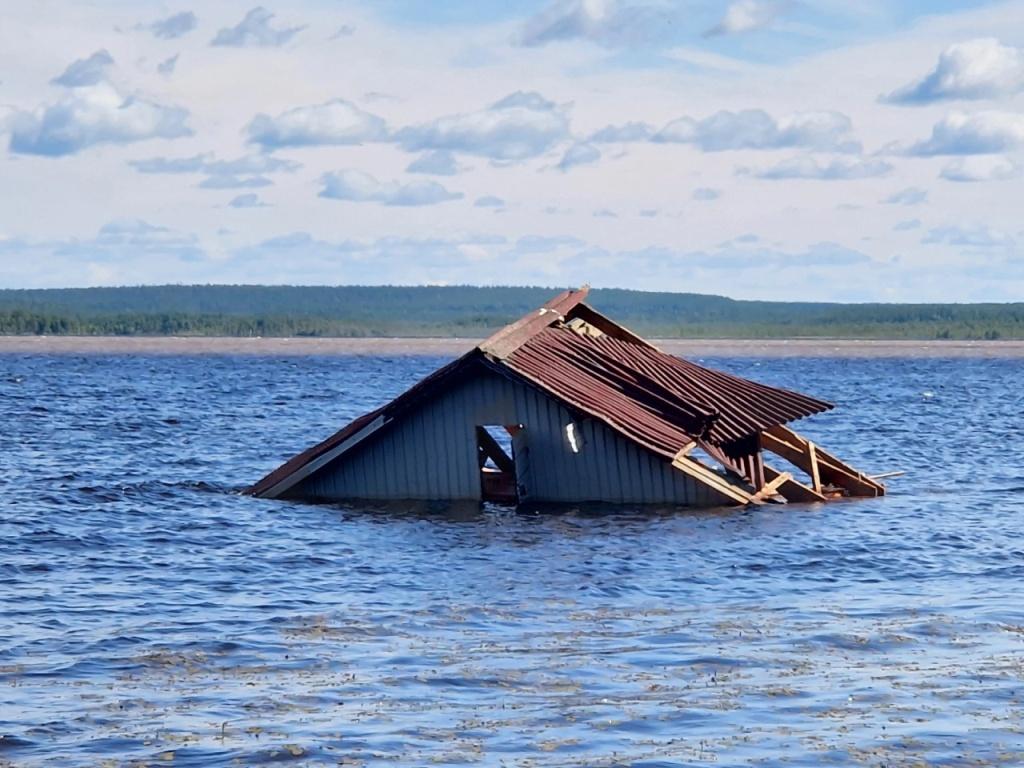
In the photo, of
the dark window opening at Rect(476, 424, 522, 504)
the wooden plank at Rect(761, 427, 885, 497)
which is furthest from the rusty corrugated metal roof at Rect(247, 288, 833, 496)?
the dark window opening at Rect(476, 424, 522, 504)

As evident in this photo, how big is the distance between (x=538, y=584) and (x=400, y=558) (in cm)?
259

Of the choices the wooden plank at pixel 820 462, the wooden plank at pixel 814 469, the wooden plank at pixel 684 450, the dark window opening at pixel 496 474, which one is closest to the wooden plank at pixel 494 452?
the dark window opening at pixel 496 474

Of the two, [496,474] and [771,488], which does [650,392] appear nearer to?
[771,488]

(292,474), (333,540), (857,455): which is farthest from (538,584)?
(857,455)

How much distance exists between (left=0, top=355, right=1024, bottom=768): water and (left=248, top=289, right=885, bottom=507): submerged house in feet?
2.24

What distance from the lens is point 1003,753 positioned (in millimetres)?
12094

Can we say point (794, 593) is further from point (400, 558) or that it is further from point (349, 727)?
point (349, 727)

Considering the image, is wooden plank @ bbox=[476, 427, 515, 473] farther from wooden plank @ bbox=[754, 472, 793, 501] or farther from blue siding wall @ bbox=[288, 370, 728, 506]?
wooden plank @ bbox=[754, 472, 793, 501]

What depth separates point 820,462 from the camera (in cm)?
2850

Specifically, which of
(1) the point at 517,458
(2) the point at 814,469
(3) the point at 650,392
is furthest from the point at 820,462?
(1) the point at 517,458

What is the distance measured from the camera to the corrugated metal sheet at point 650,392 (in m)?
24.5

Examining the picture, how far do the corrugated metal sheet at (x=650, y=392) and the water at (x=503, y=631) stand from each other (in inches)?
52.4

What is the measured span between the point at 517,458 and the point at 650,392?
251 cm

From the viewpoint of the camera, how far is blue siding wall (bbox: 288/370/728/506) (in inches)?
974
